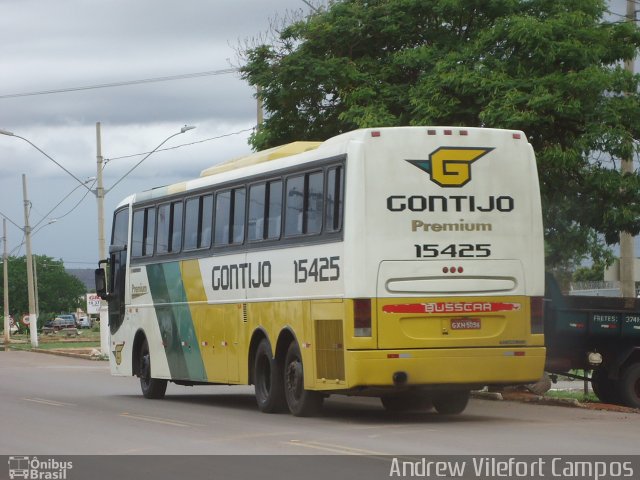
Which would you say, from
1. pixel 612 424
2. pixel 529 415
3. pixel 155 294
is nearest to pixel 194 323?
pixel 155 294

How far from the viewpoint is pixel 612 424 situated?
17328 mm

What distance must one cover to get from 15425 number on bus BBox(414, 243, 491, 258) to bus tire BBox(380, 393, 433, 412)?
366 cm

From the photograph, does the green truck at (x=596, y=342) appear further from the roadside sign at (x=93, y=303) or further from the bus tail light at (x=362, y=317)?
the roadside sign at (x=93, y=303)

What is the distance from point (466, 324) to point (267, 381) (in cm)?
372

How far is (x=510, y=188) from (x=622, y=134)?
564cm

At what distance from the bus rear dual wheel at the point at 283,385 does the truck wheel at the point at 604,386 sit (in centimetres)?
475

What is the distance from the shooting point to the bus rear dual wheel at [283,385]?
18.7m

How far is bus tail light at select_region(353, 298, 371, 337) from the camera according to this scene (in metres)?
17.1

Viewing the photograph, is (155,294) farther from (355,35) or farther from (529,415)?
(529,415)

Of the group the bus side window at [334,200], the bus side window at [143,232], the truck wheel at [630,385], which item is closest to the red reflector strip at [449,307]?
the bus side window at [334,200]

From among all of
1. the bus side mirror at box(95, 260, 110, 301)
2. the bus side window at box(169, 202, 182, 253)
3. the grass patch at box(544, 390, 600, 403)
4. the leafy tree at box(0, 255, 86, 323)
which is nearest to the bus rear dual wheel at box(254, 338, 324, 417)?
the bus side window at box(169, 202, 182, 253)

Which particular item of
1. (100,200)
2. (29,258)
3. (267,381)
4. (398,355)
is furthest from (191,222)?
(29,258)

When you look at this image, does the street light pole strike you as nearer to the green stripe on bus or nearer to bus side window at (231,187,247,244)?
the green stripe on bus

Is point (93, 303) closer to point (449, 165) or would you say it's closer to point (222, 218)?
point (222, 218)
